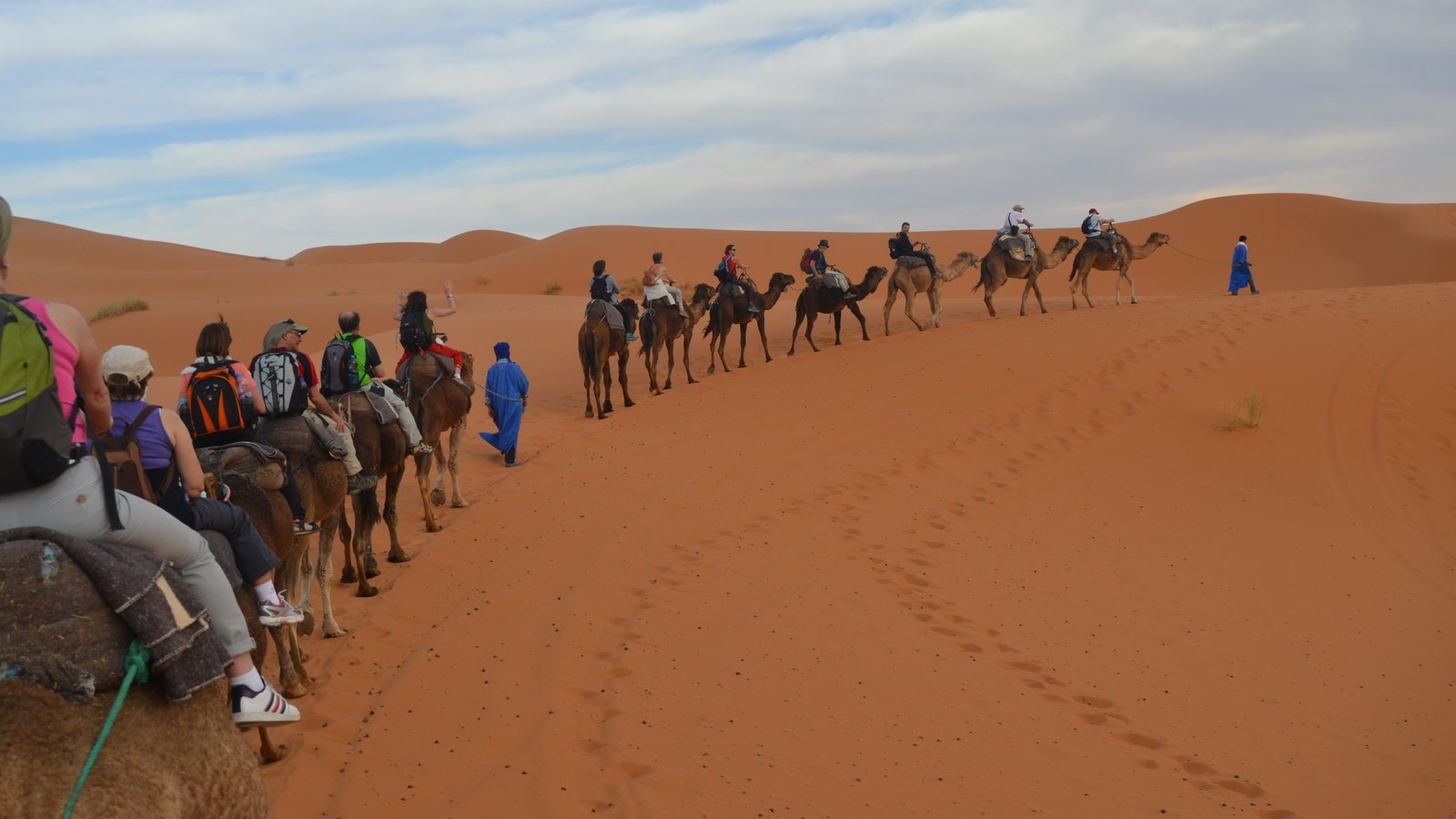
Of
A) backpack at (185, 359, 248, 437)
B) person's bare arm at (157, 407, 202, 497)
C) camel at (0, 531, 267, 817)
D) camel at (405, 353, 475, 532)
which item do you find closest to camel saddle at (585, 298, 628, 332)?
camel at (405, 353, 475, 532)

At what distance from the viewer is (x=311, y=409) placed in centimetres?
869

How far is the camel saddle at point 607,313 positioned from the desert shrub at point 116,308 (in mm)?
25352

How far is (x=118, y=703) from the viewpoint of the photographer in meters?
3.62

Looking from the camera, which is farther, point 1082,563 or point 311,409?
point 1082,563

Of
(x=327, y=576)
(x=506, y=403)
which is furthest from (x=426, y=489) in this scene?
(x=506, y=403)

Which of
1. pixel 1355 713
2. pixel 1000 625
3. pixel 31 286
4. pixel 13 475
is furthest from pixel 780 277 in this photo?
pixel 31 286

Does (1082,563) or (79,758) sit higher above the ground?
(79,758)

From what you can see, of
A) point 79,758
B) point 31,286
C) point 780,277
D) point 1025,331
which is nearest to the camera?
point 79,758

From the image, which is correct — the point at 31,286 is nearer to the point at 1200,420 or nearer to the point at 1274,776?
the point at 1200,420

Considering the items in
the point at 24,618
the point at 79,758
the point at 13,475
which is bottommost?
the point at 79,758

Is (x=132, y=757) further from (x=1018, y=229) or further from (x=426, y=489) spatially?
(x=1018, y=229)

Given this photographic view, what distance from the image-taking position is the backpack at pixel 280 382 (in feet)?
26.5

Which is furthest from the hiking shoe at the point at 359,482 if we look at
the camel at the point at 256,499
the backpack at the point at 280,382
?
the camel at the point at 256,499

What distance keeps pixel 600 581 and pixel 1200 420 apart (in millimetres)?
9883
